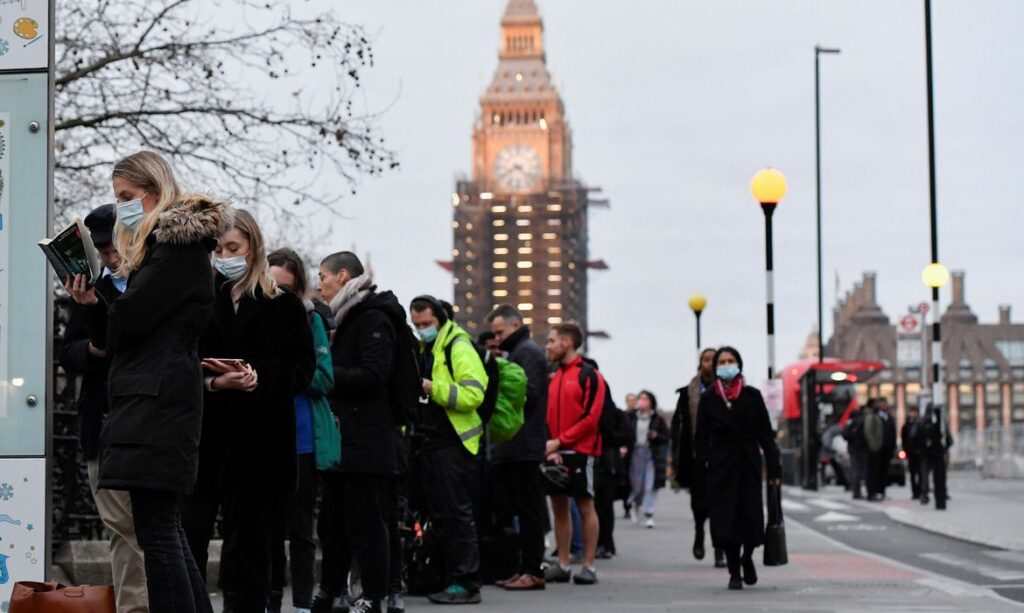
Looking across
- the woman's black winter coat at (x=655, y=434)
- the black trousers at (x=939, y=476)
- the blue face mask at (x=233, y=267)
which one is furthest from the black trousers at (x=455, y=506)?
the black trousers at (x=939, y=476)

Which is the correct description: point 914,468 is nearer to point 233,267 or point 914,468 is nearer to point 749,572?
point 749,572

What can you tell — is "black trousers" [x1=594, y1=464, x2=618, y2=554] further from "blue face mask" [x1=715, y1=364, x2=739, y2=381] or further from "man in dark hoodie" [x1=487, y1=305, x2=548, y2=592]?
"blue face mask" [x1=715, y1=364, x2=739, y2=381]

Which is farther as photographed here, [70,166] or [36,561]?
[70,166]

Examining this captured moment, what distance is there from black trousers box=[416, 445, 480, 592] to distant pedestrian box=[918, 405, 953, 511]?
56.9 feet

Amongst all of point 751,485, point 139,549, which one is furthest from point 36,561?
point 751,485

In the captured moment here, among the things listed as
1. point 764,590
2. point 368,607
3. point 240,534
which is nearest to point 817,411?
point 764,590

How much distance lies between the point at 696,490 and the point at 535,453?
3702 millimetres

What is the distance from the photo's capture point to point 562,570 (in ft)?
45.5

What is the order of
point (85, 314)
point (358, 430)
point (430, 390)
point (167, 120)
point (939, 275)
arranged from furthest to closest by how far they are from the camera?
1. point (939, 275)
2. point (167, 120)
3. point (430, 390)
4. point (358, 430)
5. point (85, 314)

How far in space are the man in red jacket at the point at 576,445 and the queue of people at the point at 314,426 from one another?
0.9 inches

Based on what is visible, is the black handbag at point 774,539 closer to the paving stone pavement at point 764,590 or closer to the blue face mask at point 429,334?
the paving stone pavement at point 764,590

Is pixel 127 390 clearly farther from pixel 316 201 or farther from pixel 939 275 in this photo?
pixel 939 275

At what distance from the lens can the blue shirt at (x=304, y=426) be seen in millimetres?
9148

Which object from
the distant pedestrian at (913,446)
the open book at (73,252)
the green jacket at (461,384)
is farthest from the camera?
the distant pedestrian at (913,446)
